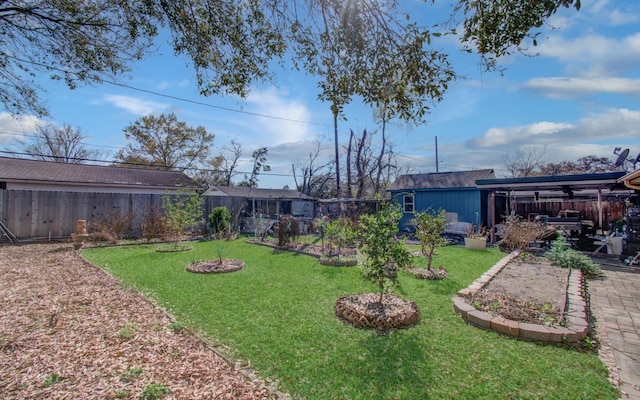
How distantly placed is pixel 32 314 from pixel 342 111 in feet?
14.9

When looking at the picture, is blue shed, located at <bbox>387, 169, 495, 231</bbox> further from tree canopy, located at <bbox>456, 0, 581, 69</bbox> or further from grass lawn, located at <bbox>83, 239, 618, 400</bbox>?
tree canopy, located at <bbox>456, 0, 581, 69</bbox>

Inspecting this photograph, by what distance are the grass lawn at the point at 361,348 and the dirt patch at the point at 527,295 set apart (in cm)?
50

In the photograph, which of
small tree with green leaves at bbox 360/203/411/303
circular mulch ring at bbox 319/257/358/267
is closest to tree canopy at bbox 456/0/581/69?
small tree with green leaves at bbox 360/203/411/303

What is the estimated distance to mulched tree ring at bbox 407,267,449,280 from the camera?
18.6ft

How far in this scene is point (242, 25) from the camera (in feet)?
12.4

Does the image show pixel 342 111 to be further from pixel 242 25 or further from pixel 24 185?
pixel 24 185

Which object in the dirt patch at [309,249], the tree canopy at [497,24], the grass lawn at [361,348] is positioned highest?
the tree canopy at [497,24]

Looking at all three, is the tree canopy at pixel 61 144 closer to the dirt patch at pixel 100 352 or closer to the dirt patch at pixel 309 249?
the dirt patch at pixel 309 249

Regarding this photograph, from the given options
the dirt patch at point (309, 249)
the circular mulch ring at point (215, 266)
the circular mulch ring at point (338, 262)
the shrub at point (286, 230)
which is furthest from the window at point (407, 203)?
the circular mulch ring at point (215, 266)

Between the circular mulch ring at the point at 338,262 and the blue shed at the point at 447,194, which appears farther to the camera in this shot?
the blue shed at the point at 447,194

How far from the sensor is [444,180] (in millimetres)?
14156

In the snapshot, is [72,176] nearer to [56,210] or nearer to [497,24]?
[56,210]

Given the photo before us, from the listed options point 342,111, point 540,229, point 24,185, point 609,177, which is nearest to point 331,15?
point 342,111

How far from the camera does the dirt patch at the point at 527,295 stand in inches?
144
